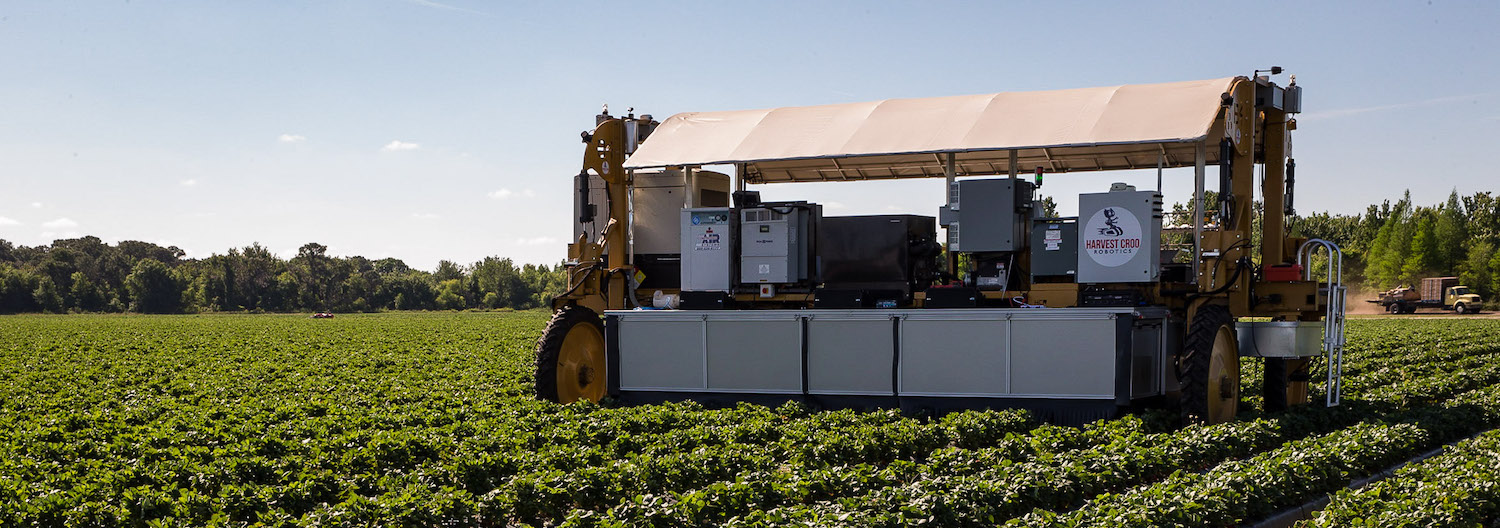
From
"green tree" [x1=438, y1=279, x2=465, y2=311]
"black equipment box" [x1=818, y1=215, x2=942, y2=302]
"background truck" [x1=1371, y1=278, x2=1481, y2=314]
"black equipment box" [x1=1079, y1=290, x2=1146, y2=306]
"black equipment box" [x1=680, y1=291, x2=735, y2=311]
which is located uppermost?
"black equipment box" [x1=818, y1=215, x2=942, y2=302]

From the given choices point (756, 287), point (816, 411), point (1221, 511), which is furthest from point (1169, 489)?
point (756, 287)

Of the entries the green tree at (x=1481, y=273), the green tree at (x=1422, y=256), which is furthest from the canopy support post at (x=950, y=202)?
the green tree at (x=1422, y=256)

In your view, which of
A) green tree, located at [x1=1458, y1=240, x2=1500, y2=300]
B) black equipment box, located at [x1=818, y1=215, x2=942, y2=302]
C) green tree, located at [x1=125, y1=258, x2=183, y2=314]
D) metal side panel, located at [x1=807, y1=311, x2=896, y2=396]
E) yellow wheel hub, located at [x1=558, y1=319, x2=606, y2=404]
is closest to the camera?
metal side panel, located at [x1=807, y1=311, x2=896, y2=396]

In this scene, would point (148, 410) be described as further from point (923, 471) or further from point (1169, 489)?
point (1169, 489)

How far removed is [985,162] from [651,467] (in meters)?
8.61

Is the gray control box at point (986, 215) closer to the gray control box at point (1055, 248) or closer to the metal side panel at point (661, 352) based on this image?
the gray control box at point (1055, 248)

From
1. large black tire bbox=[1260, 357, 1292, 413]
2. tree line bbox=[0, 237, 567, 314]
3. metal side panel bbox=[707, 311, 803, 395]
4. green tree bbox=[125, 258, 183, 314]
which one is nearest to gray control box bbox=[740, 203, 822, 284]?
metal side panel bbox=[707, 311, 803, 395]

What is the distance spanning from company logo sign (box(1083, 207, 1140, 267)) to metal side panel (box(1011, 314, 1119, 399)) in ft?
2.76

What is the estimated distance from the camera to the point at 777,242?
48.2 feet

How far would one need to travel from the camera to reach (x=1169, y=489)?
9.28 m

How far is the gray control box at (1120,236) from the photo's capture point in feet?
43.5

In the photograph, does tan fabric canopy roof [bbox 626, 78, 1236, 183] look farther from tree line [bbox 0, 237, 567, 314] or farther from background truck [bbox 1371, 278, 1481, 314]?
tree line [bbox 0, 237, 567, 314]

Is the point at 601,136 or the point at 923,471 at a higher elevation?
the point at 601,136

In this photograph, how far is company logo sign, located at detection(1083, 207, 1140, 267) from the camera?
13344 millimetres
